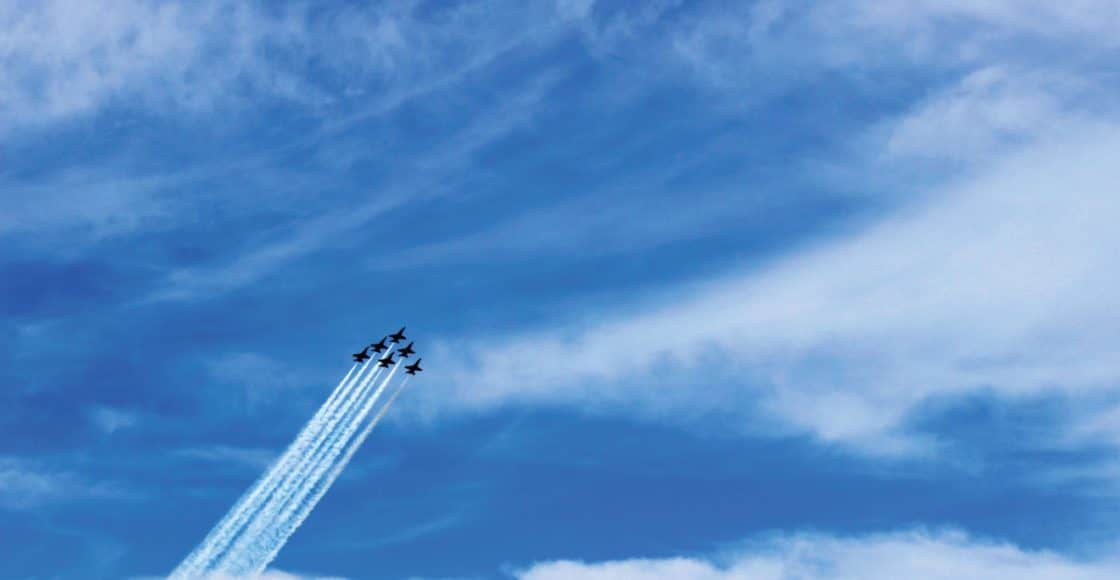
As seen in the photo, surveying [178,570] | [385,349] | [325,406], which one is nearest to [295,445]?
[325,406]

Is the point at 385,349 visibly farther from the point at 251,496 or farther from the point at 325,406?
the point at 251,496

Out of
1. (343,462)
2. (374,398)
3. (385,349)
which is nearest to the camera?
(343,462)

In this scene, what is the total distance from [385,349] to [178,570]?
6079 cm

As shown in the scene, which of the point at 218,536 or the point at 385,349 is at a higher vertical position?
the point at 385,349

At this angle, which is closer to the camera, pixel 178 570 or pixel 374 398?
pixel 178 570

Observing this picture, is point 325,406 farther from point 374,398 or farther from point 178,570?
point 178,570

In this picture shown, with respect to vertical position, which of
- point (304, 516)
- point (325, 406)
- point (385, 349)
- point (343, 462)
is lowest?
point (304, 516)

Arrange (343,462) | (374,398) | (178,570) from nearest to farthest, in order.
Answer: (178,570) → (343,462) → (374,398)

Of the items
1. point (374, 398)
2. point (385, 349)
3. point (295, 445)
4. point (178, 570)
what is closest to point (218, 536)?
point (178, 570)

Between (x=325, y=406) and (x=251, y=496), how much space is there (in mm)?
19671

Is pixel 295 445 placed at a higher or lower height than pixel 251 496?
higher

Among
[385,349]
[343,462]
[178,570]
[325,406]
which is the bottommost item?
[178,570]

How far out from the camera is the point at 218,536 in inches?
5851

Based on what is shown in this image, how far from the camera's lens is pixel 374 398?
173 m
